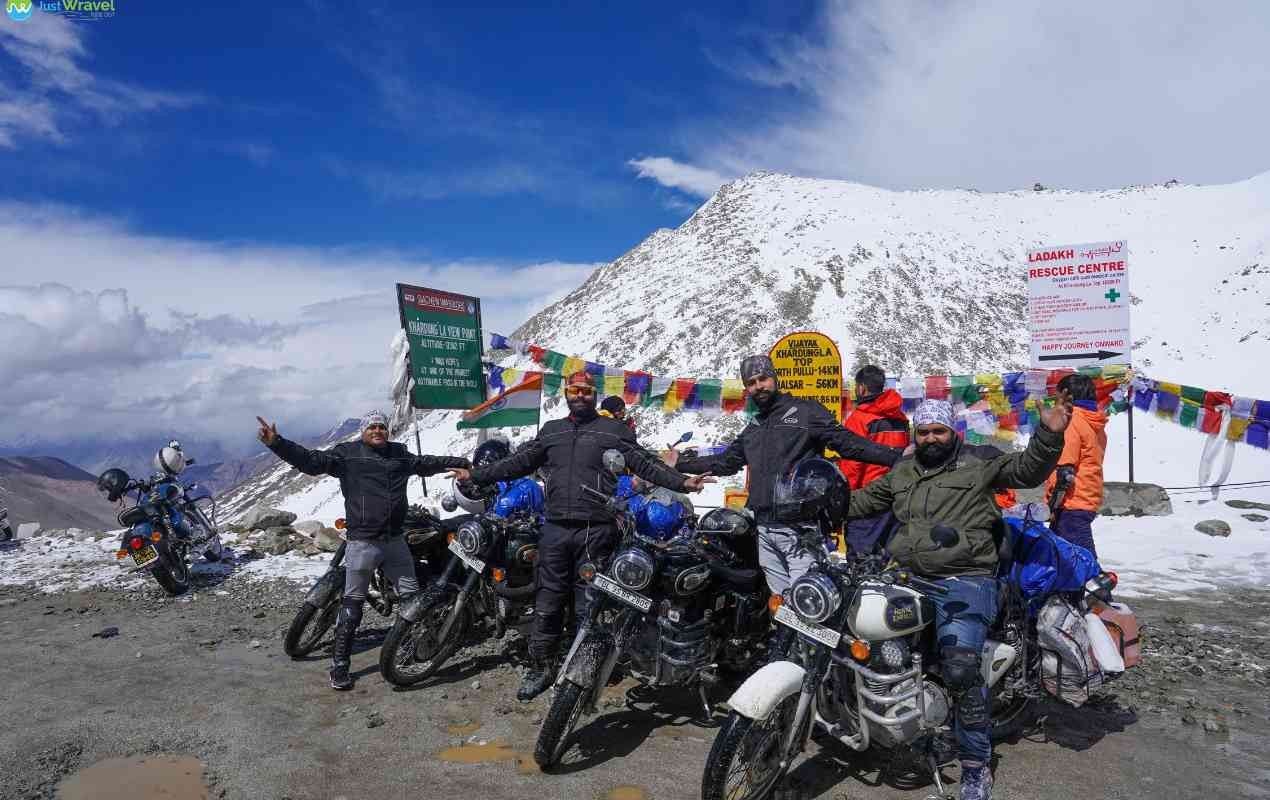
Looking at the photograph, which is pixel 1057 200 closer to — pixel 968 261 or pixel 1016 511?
pixel 968 261

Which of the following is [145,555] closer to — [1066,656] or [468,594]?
[468,594]

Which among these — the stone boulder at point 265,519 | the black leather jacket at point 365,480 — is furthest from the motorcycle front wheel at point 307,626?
the stone boulder at point 265,519

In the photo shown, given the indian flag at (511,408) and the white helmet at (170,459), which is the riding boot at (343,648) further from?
the indian flag at (511,408)

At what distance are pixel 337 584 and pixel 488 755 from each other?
2.66 m

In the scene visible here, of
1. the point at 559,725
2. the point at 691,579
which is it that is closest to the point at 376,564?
the point at 559,725

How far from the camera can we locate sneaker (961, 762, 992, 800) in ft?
12.2

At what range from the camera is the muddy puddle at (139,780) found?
4090 mm

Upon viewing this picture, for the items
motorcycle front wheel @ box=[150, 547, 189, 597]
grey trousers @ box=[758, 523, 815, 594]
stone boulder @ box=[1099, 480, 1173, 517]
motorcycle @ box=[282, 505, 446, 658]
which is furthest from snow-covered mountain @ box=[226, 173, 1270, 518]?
motorcycle @ box=[282, 505, 446, 658]

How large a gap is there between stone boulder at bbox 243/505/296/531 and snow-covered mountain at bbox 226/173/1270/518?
49.7ft

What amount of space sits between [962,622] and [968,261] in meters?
44.5

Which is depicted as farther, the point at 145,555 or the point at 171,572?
the point at 171,572

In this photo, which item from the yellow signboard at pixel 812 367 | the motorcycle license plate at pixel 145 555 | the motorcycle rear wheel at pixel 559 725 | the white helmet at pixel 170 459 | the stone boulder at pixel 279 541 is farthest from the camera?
the stone boulder at pixel 279 541

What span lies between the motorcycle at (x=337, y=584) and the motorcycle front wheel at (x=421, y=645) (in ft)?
2.72

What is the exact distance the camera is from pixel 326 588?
650 cm
